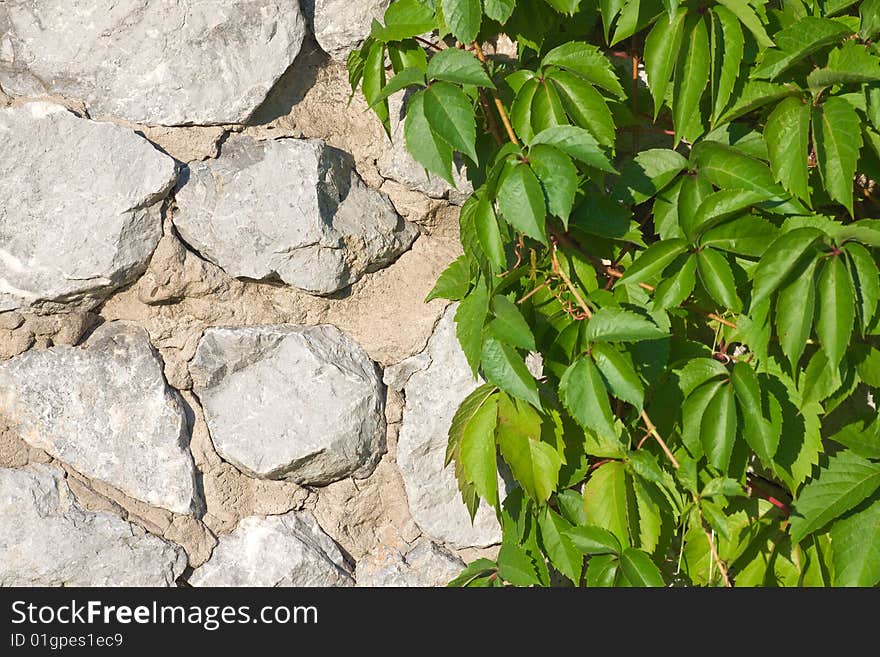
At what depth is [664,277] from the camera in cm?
122

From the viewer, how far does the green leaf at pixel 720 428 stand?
116 centimetres

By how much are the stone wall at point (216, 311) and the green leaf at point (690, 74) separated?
1.27 ft

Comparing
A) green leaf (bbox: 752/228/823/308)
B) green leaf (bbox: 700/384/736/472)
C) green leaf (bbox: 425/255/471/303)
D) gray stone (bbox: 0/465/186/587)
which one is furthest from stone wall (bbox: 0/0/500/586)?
green leaf (bbox: 752/228/823/308)

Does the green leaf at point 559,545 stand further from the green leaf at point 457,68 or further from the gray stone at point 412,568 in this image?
the green leaf at point 457,68

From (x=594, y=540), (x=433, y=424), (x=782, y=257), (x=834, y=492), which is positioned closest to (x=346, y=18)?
(x=433, y=424)

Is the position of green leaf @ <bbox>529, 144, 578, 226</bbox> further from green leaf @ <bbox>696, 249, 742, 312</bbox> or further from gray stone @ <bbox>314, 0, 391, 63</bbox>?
gray stone @ <bbox>314, 0, 391, 63</bbox>

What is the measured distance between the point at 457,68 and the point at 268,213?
38cm

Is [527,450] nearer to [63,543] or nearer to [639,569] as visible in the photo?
[639,569]

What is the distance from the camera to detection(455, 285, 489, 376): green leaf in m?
1.17

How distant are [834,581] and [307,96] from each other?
41.1 inches

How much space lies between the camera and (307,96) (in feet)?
4.72

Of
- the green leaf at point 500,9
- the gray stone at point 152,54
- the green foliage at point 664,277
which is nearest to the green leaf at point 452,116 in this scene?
the green foliage at point 664,277

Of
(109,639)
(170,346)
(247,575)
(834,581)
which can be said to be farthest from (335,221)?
(834,581)

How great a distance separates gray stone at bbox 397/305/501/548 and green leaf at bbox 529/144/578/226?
39 centimetres
